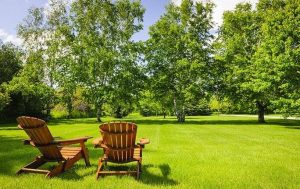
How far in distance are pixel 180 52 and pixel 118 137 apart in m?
32.6

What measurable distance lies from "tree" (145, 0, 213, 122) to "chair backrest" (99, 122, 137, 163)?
30.6 metres

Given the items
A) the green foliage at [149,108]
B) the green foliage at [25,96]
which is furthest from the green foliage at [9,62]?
the green foliage at [149,108]

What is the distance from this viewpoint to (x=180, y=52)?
39969 millimetres

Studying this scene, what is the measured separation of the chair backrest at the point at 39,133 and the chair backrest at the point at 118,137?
4.56 ft

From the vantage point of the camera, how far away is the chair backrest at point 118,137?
8.18 metres

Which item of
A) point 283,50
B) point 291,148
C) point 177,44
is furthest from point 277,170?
point 177,44

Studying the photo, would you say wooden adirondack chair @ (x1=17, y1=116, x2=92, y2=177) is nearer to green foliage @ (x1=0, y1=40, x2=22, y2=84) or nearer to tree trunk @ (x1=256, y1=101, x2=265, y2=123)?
tree trunk @ (x1=256, y1=101, x2=265, y2=123)

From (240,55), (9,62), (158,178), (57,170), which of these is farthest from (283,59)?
(9,62)

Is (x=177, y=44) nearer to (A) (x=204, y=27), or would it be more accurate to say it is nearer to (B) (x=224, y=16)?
(A) (x=204, y=27)

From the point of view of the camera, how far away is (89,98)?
4084 cm

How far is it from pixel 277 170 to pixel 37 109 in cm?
4053

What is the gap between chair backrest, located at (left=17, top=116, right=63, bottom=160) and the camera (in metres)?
8.35

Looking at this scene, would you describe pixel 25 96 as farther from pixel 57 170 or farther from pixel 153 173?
pixel 153 173

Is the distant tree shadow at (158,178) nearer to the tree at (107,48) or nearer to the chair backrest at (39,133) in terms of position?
the chair backrest at (39,133)
